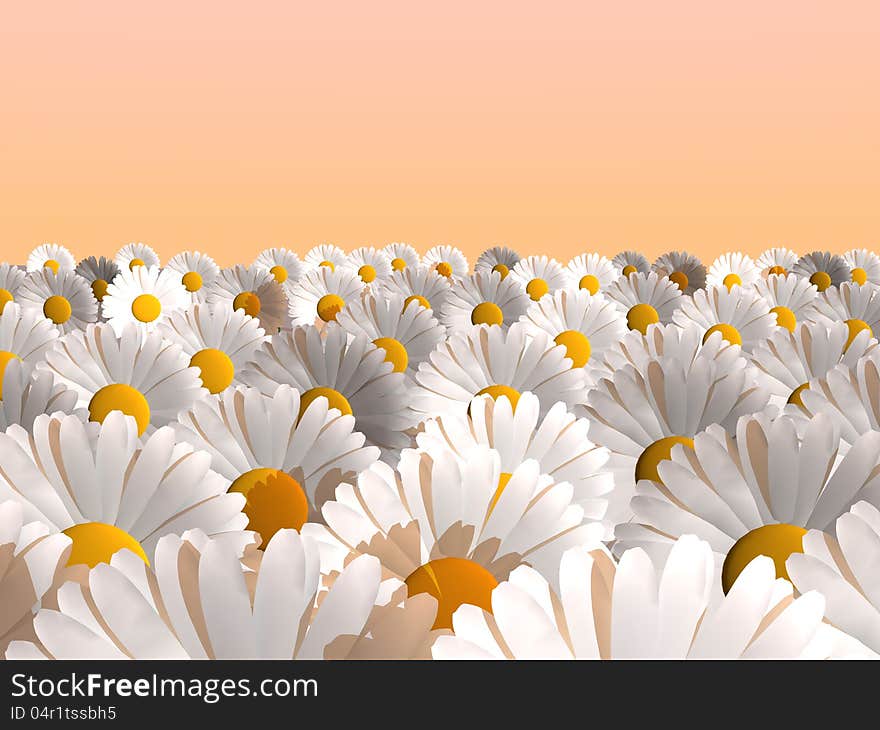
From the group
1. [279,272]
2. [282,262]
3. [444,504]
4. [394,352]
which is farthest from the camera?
[282,262]

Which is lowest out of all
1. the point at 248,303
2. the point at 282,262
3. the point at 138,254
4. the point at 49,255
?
the point at 248,303

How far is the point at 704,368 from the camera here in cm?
58

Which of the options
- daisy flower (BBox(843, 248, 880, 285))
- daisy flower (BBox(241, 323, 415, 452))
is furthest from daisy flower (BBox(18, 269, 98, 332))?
daisy flower (BBox(843, 248, 880, 285))

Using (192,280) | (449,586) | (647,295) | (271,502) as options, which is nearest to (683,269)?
(647,295)

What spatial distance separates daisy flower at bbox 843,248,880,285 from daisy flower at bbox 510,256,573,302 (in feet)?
2.00

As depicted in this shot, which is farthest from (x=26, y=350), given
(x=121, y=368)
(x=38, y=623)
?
(x=38, y=623)

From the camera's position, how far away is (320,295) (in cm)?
162

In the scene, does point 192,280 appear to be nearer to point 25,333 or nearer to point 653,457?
point 25,333

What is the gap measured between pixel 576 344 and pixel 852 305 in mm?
391

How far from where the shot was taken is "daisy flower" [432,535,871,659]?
0.24 metres

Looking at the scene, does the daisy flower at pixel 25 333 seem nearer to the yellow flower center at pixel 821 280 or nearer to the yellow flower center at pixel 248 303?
the yellow flower center at pixel 248 303
